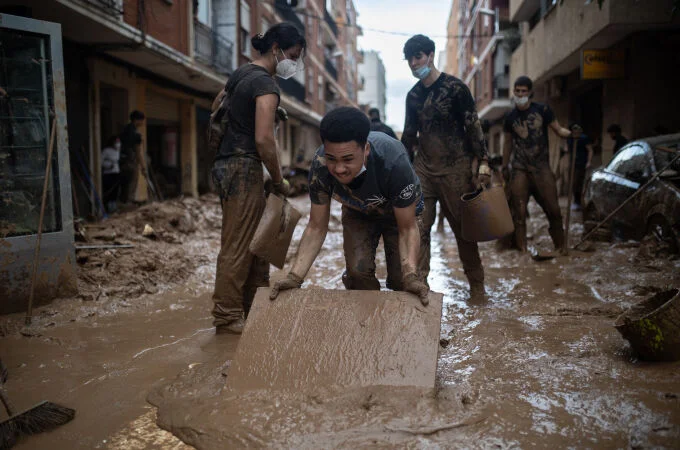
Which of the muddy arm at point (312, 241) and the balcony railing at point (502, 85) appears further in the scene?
the balcony railing at point (502, 85)

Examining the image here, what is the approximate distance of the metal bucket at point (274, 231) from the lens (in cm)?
322

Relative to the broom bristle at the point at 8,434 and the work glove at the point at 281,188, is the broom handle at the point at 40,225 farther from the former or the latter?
the broom bristle at the point at 8,434

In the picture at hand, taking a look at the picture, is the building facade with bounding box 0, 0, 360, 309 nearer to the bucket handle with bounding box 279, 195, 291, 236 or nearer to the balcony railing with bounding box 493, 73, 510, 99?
the bucket handle with bounding box 279, 195, 291, 236

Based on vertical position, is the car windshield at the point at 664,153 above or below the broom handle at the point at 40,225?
above

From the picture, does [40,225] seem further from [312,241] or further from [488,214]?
[488,214]

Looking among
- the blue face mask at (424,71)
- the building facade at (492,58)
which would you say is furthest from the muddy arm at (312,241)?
the building facade at (492,58)

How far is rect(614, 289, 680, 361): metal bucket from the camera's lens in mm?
2445

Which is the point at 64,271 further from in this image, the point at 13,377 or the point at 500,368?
the point at 500,368

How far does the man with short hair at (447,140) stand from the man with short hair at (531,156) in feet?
6.16

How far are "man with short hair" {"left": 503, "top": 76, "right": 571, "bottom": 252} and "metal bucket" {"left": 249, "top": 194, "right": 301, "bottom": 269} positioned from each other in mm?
3378

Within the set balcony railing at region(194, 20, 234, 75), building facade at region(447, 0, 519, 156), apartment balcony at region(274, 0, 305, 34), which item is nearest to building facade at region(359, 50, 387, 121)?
building facade at region(447, 0, 519, 156)

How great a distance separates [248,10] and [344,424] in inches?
689

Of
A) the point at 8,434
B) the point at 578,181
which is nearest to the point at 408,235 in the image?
the point at 8,434

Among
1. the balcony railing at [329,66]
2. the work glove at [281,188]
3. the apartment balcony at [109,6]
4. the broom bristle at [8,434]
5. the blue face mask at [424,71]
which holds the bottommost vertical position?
the broom bristle at [8,434]
